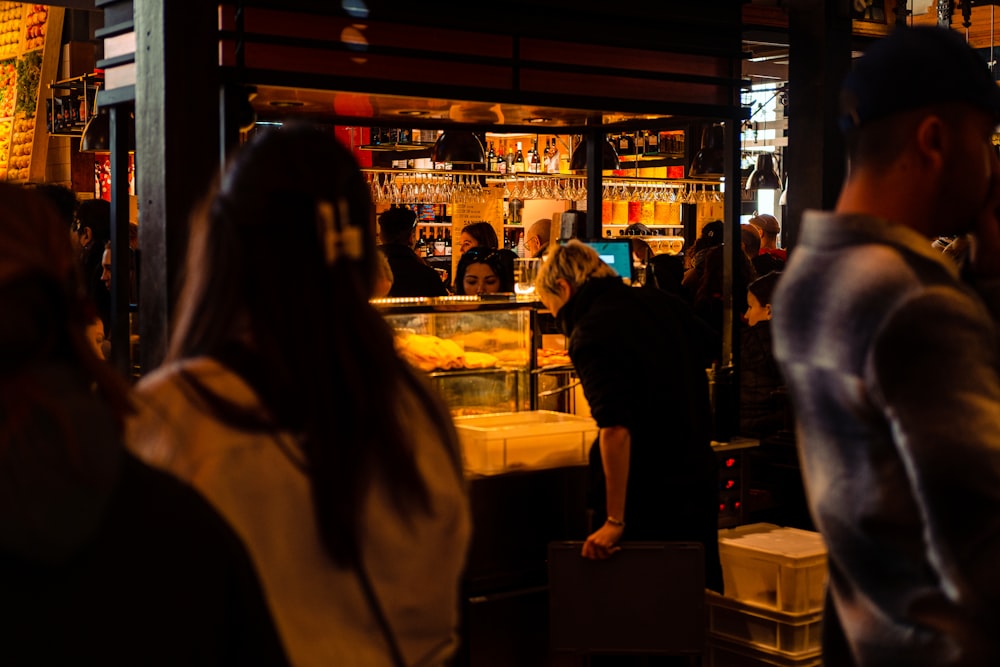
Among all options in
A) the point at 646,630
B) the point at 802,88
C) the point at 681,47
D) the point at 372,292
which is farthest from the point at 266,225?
the point at 802,88

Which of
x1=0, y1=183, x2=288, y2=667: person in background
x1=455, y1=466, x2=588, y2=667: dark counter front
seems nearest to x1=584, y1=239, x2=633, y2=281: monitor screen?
x1=455, y1=466, x2=588, y2=667: dark counter front

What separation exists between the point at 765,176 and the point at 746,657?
956 centimetres

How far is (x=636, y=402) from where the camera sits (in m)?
4.28

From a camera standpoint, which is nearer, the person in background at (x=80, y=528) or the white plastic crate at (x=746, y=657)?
the person in background at (x=80, y=528)

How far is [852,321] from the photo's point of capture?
1.68 m

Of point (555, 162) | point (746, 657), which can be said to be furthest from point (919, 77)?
point (555, 162)

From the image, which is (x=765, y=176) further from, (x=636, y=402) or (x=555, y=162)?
(x=636, y=402)

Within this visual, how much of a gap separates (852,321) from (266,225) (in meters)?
0.80

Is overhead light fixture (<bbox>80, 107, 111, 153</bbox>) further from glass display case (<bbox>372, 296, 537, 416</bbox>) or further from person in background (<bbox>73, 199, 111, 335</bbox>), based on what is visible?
glass display case (<bbox>372, 296, 537, 416</bbox>)

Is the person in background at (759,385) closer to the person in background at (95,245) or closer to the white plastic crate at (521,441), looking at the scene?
the white plastic crate at (521,441)

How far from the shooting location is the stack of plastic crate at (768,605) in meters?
4.73

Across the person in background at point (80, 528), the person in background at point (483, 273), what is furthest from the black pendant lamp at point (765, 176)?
the person in background at point (80, 528)

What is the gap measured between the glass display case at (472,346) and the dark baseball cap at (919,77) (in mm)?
2998

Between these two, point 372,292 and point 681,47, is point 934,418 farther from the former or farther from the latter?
point 681,47
